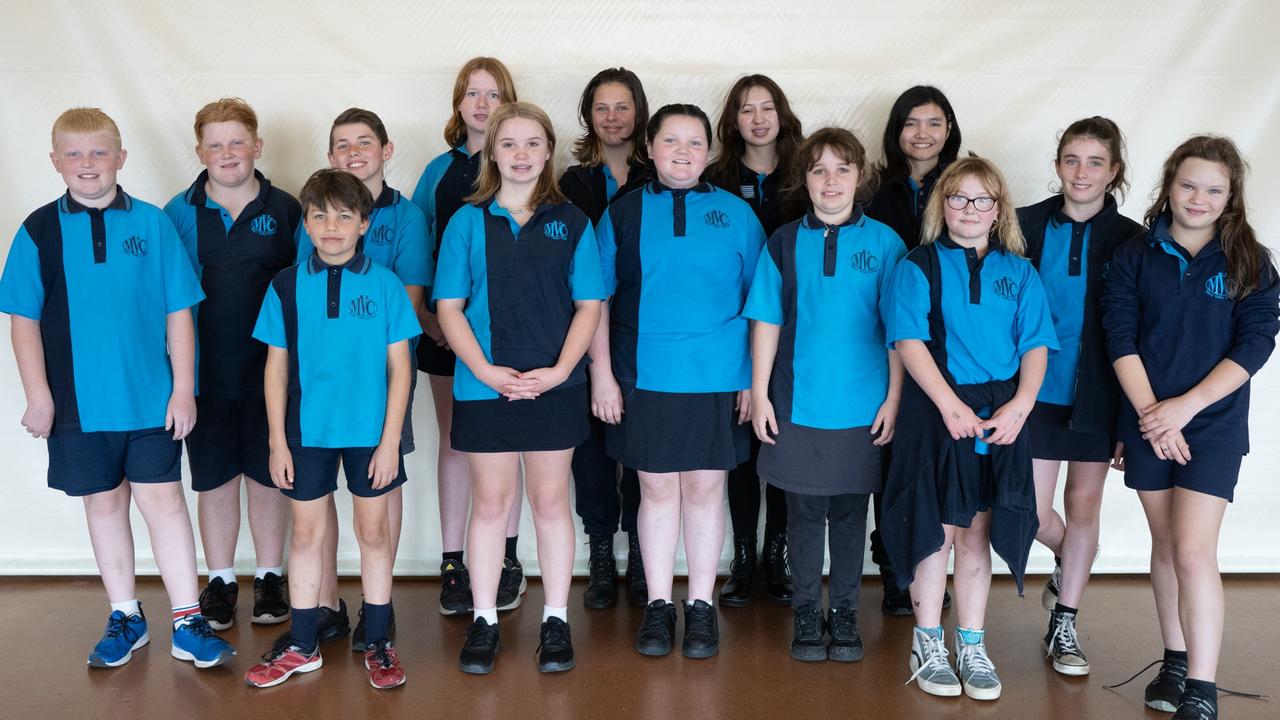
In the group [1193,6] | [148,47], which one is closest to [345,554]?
[148,47]

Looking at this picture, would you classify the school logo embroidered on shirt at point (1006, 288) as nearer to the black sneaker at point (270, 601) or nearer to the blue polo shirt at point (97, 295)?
the blue polo shirt at point (97, 295)

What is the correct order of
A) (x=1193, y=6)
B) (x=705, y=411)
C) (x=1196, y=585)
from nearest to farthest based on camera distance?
1. (x=1196, y=585)
2. (x=705, y=411)
3. (x=1193, y=6)

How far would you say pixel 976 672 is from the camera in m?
2.50

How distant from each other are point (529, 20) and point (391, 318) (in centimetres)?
131

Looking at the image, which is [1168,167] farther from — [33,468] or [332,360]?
[33,468]

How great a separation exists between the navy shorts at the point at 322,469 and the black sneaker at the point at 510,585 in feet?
2.22

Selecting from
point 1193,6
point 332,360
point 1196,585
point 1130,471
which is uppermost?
point 1193,6

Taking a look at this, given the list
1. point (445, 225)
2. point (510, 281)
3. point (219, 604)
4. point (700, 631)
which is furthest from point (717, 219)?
point (219, 604)

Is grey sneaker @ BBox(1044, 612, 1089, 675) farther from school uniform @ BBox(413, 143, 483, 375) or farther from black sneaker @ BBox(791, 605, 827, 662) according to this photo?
school uniform @ BBox(413, 143, 483, 375)

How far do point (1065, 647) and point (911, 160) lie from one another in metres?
1.44

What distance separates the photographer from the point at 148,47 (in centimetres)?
323

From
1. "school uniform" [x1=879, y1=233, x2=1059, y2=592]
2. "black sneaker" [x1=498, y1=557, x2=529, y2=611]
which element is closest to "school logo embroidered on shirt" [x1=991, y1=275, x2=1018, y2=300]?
"school uniform" [x1=879, y1=233, x2=1059, y2=592]

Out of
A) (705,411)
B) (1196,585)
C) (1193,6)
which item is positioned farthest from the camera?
(1193,6)

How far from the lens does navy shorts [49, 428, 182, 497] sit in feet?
8.46
